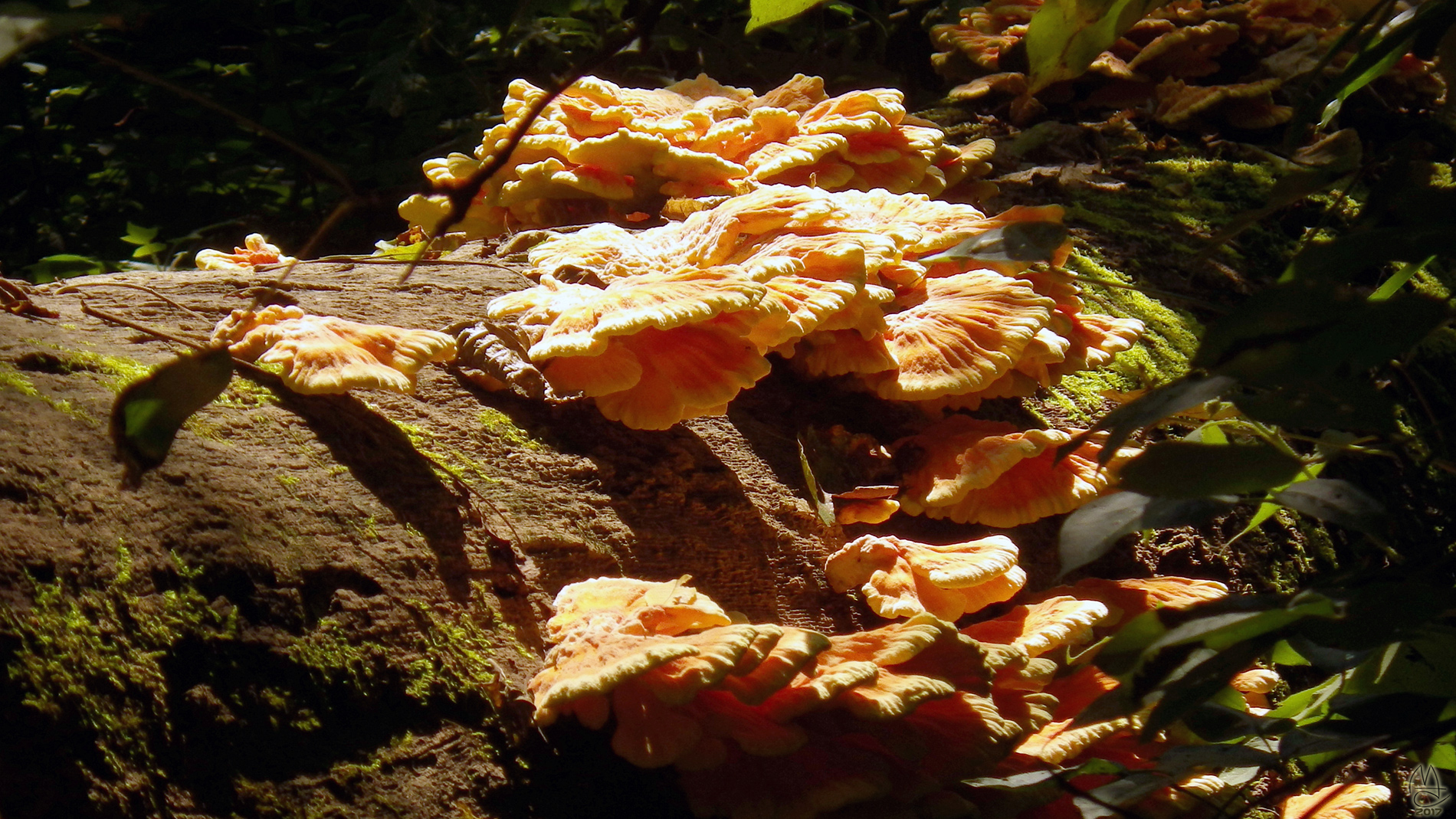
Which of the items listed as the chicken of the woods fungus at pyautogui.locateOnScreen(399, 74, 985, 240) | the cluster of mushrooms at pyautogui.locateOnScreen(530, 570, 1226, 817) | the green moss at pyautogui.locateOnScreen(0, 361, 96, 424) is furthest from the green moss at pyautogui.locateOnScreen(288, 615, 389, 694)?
the chicken of the woods fungus at pyautogui.locateOnScreen(399, 74, 985, 240)

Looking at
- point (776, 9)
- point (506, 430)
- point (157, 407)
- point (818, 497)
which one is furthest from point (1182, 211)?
point (157, 407)

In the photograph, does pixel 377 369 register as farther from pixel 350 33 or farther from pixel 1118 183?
pixel 350 33

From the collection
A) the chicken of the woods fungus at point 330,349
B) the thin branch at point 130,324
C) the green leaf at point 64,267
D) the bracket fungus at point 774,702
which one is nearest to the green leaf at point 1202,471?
the bracket fungus at point 774,702

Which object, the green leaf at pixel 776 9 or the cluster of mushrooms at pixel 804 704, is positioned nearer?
the green leaf at pixel 776 9

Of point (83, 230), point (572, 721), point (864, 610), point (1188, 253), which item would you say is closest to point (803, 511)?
point (864, 610)

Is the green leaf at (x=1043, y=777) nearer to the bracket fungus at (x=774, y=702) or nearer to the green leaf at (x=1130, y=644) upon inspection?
the bracket fungus at (x=774, y=702)

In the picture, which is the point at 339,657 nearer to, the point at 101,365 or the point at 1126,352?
the point at 101,365

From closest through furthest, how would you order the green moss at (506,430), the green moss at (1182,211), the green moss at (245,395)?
1. the green moss at (245,395)
2. the green moss at (506,430)
3. the green moss at (1182,211)
